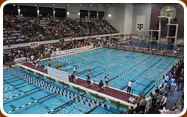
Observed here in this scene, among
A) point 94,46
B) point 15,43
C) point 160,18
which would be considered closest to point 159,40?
point 160,18

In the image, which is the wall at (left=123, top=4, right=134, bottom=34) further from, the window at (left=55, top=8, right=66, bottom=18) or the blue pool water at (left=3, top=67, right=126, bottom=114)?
the blue pool water at (left=3, top=67, right=126, bottom=114)

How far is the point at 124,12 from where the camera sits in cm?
4191

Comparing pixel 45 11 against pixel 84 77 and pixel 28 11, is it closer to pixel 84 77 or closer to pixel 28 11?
pixel 28 11

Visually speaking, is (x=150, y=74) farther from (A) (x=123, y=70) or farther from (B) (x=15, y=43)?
(B) (x=15, y=43)

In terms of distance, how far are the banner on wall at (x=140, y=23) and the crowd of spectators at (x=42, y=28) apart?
10462 millimetres

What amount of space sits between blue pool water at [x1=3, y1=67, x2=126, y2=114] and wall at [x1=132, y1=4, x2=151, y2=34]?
33.2 metres

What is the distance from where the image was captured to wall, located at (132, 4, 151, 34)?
40.7m

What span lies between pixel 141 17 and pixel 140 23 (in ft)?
4.96

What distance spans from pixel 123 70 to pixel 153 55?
9.66m

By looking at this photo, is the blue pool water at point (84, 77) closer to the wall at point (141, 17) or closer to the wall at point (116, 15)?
the wall at point (141, 17)

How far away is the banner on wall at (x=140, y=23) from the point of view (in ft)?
138

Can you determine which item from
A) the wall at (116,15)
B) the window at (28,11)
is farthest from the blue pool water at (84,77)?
the wall at (116,15)

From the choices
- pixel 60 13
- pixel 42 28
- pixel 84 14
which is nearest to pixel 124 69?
pixel 42 28

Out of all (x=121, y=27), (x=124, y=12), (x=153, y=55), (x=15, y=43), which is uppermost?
(x=124, y=12)
